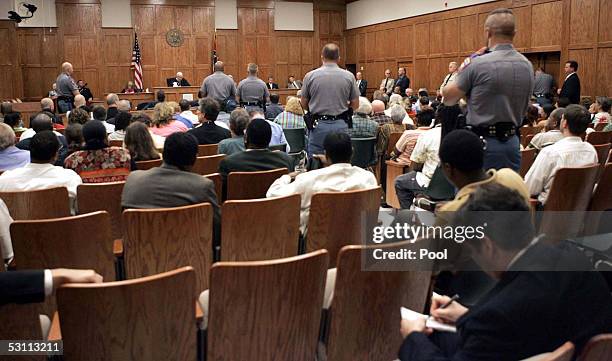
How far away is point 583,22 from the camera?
1055 centimetres

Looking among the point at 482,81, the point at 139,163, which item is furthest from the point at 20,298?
the point at 482,81

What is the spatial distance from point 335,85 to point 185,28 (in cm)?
1175

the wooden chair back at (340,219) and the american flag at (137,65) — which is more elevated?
the american flag at (137,65)

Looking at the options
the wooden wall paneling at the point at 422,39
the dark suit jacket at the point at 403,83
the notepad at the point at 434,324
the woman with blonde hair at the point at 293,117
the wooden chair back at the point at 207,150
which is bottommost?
the notepad at the point at 434,324

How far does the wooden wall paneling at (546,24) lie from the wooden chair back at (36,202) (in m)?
10.8

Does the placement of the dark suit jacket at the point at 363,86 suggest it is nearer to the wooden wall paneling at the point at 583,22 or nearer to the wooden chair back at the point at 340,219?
the wooden wall paneling at the point at 583,22

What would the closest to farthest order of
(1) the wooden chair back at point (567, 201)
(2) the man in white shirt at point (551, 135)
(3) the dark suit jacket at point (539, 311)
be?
(3) the dark suit jacket at point (539, 311) → (1) the wooden chair back at point (567, 201) → (2) the man in white shirt at point (551, 135)

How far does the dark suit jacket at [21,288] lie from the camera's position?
5.69 ft

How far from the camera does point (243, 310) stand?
1872 millimetres

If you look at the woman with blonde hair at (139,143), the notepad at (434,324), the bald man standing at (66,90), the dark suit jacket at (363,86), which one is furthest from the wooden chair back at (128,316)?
the dark suit jacket at (363,86)

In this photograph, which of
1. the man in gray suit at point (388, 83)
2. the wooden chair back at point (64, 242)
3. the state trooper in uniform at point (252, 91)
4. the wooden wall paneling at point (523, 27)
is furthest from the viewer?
the man in gray suit at point (388, 83)

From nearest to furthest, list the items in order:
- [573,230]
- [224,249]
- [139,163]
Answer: [224,249]
[573,230]
[139,163]

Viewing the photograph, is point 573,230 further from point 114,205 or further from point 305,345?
point 114,205

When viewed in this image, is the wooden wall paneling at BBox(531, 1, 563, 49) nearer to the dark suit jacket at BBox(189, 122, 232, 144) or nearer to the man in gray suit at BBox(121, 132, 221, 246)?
the dark suit jacket at BBox(189, 122, 232, 144)
